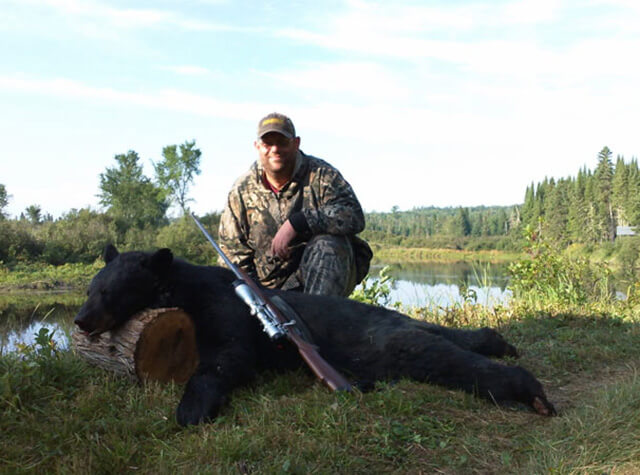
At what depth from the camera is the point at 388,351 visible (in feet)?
10.4

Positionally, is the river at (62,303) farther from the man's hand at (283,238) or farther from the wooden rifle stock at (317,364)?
the wooden rifle stock at (317,364)

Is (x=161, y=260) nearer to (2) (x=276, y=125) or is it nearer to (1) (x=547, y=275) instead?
(2) (x=276, y=125)

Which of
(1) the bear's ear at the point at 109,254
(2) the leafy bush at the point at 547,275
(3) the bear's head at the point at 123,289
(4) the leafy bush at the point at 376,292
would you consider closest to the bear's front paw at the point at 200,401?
(3) the bear's head at the point at 123,289

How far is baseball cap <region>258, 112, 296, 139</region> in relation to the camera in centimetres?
441

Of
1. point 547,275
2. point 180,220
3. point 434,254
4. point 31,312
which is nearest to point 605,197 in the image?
point 434,254

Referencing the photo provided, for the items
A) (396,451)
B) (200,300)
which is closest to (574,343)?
(396,451)

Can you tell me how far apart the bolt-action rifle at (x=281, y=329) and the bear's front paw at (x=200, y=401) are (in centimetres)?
41

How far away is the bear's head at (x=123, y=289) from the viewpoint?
2934mm

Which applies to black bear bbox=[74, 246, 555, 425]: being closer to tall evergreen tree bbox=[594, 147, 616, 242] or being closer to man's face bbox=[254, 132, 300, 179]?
man's face bbox=[254, 132, 300, 179]

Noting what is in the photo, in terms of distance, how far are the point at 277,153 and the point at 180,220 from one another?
21245 millimetres

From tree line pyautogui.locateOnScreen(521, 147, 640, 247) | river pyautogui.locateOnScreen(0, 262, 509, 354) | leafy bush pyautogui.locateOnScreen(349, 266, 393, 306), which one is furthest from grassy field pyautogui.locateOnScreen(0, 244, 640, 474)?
tree line pyautogui.locateOnScreen(521, 147, 640, 247)

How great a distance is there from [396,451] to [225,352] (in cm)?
113

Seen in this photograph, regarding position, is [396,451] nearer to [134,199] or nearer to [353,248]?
[353,248]

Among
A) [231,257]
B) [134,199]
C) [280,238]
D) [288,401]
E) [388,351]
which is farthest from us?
[134,199]
